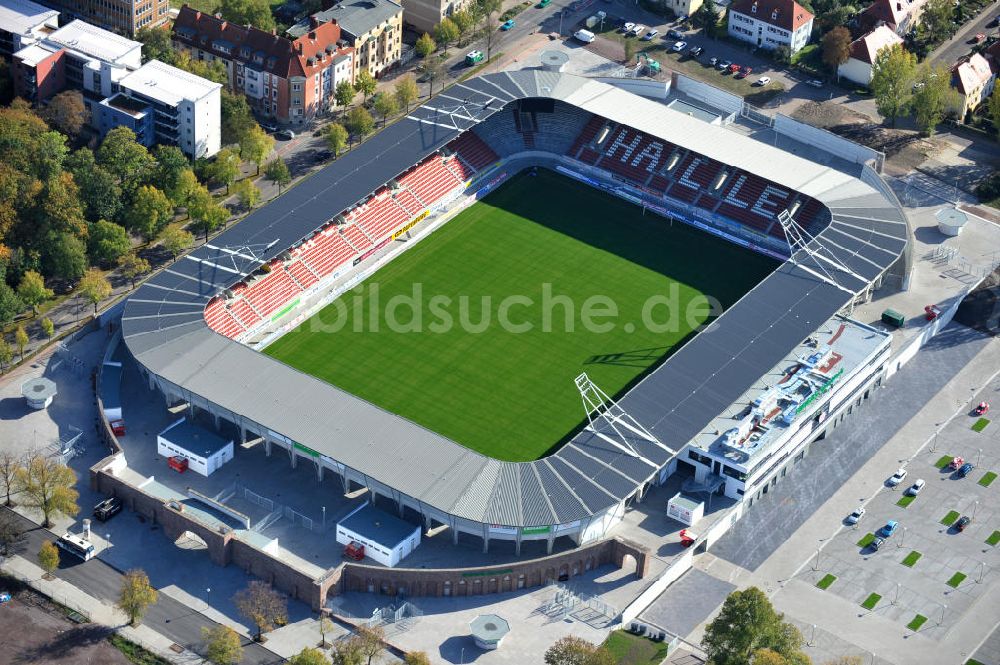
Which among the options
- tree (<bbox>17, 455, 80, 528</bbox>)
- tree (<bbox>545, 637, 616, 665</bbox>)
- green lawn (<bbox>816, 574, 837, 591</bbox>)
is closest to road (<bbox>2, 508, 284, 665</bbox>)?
tree (<bbox>17, 455, 80, 528</bbox>)

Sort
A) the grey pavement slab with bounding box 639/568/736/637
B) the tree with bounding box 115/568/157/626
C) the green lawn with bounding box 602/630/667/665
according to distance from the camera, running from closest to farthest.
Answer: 1. the tree with bounding box 115/568/157/626
2. the green lawn with bounding box 602/630/667/665
3. the grey pavement slab with bounding box 639/568/736/637

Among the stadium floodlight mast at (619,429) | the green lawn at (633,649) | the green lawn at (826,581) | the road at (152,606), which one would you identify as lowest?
the road at (152,606)

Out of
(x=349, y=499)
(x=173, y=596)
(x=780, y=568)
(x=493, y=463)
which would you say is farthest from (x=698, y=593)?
(x=173, y=596)

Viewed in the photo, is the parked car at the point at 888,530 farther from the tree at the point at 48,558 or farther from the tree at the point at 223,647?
the tree at the point at 48,558

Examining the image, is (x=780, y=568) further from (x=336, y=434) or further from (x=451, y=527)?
(x=336, y=434)

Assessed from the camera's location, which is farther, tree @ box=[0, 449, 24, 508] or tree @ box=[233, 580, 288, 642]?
tree @ box=[0, 449, 24, 508]

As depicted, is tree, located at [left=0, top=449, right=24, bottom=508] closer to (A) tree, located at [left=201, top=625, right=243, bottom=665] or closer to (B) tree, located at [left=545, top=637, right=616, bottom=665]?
(A) tree, located at [left=201, top=625, right=243, bottom=665]

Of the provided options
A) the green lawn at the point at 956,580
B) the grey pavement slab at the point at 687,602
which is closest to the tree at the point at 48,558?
the grey pavement slab at the point at 687,602
